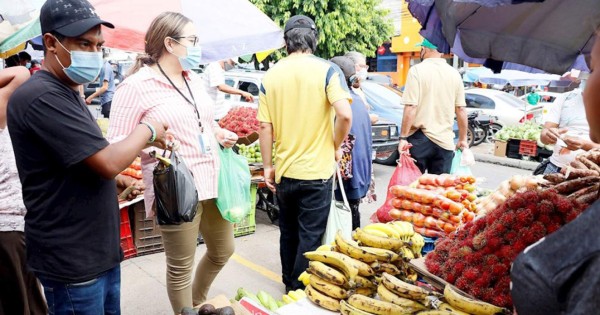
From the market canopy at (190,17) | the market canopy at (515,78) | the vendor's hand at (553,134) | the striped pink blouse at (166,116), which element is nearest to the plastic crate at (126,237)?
the market canopy at (190,17)

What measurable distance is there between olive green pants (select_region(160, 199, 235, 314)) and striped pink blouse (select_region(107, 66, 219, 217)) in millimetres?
227

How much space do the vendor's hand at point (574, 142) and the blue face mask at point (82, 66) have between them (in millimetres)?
3551

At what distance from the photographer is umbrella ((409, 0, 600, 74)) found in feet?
8.13

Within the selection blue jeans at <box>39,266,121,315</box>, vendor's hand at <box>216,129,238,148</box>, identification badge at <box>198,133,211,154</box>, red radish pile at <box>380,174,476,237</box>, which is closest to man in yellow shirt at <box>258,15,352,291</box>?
vendor's hand at <box>216,129,238,148</box>

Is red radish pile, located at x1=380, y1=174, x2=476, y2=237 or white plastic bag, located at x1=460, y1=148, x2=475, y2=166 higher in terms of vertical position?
red radish pile, located at x1=380, y1=174, x2=476, y2=237

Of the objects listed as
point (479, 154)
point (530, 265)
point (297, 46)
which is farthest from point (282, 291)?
point (479, 154)

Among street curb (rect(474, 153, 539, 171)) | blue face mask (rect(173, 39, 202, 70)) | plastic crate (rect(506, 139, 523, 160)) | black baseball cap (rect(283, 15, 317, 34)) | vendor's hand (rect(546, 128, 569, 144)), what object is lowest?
street curb (rect(474, 153, 539, 171))

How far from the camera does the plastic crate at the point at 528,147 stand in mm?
10461

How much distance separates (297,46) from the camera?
3748 millimetres

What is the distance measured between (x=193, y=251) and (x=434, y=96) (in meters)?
3.19

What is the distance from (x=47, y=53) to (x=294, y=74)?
188 cm

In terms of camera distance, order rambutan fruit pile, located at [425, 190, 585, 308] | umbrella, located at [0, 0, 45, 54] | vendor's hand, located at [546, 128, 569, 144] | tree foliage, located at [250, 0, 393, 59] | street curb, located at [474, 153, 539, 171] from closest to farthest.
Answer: rambutan fruit pile, located at [425, 190, 585, 308] → vendor's hand, located at [546, 128, 569, 144] → umbrella, located at [0, 0, 45, 54] → street curb, located at [474, 153, 539, 171] → tree foliage, located at [250, 0, 393, 59]

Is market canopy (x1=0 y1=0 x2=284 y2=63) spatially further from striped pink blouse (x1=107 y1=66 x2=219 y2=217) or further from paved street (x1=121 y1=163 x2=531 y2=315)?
paved street (x1=121 y1=163 x2=531 y2=315)

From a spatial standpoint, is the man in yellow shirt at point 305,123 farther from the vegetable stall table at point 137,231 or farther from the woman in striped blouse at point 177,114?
the vegetable stall table at point 137,231
